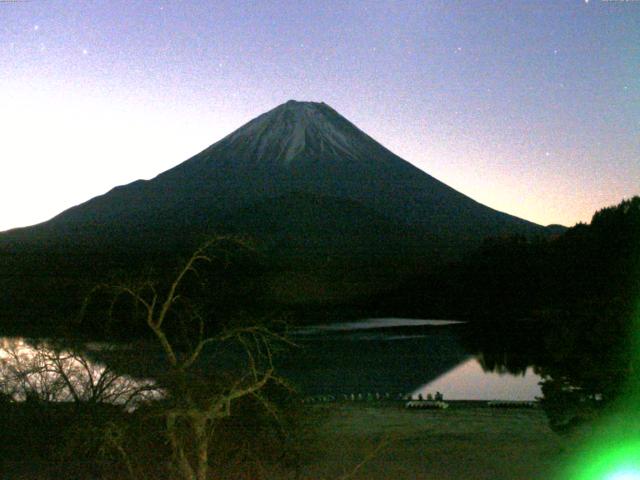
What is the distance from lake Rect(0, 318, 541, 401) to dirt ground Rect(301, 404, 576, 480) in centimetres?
178

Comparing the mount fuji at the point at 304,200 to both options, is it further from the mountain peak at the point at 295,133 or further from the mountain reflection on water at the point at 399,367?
the mountain reflection on water at the point at 399,367

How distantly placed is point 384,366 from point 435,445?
45.8 feet

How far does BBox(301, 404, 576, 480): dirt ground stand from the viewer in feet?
27.5

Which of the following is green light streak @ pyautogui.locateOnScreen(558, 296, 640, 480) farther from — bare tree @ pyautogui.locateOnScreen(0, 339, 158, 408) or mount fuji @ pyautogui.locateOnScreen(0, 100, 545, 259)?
mount fuji @ pyautogui.locateOnScreen(0, 100, 545, 259)

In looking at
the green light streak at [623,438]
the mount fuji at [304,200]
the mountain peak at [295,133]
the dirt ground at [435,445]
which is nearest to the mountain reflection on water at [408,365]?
the green light streak at [623,438]

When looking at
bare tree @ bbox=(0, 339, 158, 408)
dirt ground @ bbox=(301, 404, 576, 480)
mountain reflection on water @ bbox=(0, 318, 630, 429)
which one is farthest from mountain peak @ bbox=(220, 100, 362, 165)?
bare tree @ bbox=(0, 339, 158, 408)

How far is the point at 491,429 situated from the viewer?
11.2m

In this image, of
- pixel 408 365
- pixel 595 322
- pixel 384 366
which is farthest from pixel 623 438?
pixel 408 365

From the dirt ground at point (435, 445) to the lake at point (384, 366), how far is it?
178 cm

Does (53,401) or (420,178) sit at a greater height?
(420,178)

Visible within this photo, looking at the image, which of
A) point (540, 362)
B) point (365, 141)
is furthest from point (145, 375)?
point (365, 141)

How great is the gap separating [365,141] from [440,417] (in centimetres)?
7764

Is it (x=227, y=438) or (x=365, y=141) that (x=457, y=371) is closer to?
(x=227, y=438)

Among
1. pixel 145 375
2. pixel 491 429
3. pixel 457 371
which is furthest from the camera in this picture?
pixel 457 371
